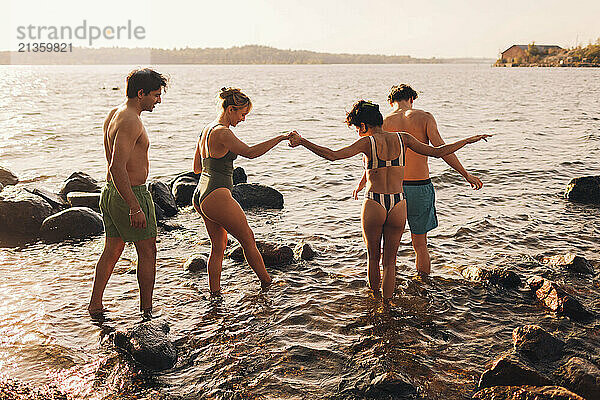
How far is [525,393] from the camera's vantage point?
509 centimetres

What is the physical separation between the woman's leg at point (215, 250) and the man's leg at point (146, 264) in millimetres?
833

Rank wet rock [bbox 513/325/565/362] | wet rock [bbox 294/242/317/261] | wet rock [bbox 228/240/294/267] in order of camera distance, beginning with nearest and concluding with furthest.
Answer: wet rock [bbox 513/325/565/362] < wet rock [bbox 228/240/294/267] < wet rock [bbox 294/242/317/261]

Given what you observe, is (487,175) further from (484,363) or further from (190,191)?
(484,363)

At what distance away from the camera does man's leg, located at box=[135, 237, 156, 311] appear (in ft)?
21.5

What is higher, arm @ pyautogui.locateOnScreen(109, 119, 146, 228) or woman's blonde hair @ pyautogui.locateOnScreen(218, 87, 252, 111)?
woman's blonde hair @ pyautogui.locateOnScreen(218, 87, 252, 111)

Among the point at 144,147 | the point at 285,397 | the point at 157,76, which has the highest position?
the point at 157,76

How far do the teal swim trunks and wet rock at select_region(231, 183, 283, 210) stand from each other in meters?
6.02

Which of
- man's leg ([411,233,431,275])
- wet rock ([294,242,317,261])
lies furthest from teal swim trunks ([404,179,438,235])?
wet rock ([294,242,317,261])

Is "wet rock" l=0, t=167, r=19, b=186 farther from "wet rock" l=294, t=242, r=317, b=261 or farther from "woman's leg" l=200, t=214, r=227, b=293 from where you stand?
"woman's leg" l=200, t=214, r=227, b=293

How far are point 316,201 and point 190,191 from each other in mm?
3314

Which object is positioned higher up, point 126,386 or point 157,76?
point 157,76

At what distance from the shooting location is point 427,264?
8.52 m

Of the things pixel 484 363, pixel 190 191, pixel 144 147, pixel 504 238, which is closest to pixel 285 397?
pixel 484 363

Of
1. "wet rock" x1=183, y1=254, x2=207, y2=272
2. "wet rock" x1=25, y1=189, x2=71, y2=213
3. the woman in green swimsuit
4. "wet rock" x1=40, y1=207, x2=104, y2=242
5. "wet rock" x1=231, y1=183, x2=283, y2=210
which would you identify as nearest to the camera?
the woman in green swimsuit
